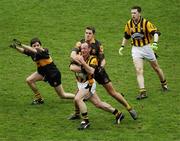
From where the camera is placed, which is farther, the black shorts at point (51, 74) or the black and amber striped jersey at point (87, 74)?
the black shorts at point (51, 74)

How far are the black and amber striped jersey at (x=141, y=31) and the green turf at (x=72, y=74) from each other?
62.6 inches

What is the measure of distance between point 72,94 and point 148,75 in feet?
12.2

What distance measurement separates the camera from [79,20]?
2459 cm

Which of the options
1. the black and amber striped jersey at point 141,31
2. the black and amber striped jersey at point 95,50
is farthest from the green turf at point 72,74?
the black and amber striped jersey at point 95,50

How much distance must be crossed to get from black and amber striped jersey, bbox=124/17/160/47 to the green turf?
5.22ft

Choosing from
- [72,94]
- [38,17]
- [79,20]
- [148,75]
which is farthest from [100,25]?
[72,94]

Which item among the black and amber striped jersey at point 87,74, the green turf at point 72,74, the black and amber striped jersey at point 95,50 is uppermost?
the black and amber striped jersey at point 95,50

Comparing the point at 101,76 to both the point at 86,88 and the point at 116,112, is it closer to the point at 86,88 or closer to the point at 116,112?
the point at 86,88

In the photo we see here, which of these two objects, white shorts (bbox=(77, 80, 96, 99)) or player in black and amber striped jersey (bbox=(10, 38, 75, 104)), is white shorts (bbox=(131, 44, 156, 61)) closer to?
player in black and amber striped jersey (bbox=(10, 38, 75, 104))

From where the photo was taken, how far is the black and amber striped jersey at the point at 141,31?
16.2 metres

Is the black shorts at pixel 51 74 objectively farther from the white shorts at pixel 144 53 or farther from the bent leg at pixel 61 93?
the white shorts at pixel 144 53

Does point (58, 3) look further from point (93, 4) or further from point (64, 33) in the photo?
point (64, 33)

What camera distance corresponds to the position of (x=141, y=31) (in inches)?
640

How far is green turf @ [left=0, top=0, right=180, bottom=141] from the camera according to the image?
13531 millimetres
